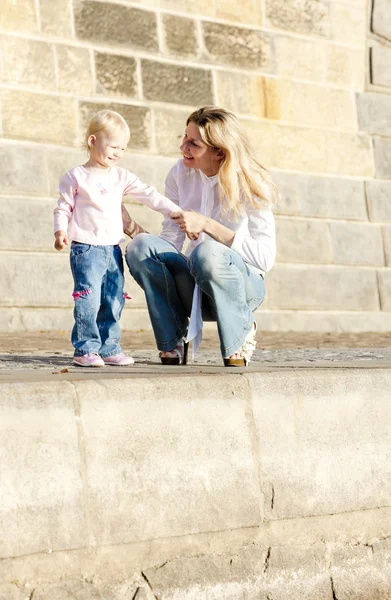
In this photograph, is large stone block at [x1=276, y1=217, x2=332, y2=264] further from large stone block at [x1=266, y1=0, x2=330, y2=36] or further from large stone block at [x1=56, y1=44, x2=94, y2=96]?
large stone block at [x1=56, y1=44, x2=94, y2=96]

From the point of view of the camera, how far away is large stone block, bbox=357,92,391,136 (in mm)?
8719

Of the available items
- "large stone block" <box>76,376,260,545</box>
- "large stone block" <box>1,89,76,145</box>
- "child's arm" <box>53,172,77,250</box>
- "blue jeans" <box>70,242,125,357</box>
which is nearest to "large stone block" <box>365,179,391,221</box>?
"large stone block" <box>1,89,76,145</box>

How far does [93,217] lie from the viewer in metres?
4.36

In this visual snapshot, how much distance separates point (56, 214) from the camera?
4.32m

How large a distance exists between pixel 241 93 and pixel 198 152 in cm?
383

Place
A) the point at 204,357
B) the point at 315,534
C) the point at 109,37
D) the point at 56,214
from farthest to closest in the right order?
the point at 109,37 → the point at 204,357 → the point at 56,214 → the point at 315,534

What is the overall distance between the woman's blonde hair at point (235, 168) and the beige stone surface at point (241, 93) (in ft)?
12.0

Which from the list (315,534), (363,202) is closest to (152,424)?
(315,534)

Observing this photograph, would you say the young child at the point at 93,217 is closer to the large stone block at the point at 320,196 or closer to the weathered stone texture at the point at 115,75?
the weathered stone texture at the point at 115,75

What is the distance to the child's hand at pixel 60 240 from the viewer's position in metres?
4.18

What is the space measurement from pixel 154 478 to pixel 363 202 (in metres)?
6.05

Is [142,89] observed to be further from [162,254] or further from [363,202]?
[162,254]

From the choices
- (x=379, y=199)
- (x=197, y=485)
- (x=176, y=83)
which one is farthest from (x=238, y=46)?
(x=197, y=485)

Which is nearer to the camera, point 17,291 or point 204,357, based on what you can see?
point 204,357
